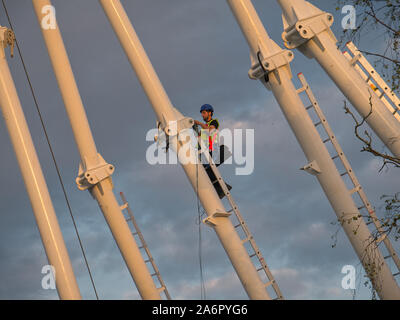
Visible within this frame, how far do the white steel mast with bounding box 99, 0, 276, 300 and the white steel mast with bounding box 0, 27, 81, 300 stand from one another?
9.67 ft

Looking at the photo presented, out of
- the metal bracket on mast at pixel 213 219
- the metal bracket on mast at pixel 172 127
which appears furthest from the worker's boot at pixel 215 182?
the metal bracket on mast at pixel 172 127

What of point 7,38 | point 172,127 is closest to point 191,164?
point 172,127

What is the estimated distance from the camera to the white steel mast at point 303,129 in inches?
587

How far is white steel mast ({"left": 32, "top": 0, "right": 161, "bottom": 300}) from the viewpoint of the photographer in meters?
18.9

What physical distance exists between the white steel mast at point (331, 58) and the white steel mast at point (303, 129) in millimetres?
1209

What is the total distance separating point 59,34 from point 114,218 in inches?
203

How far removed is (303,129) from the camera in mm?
14977

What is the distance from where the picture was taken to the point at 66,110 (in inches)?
747

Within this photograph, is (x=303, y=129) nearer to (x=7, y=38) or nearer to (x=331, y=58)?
(x=331, y=58)

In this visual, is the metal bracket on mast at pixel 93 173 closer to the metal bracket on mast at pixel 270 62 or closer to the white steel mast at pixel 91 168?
the white steel mast at pixel 91 168

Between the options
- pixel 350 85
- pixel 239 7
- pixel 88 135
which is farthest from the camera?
pixel 88 135

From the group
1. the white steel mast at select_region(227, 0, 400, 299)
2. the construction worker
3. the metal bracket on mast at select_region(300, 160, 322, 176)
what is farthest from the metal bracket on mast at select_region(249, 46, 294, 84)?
the construction worker
